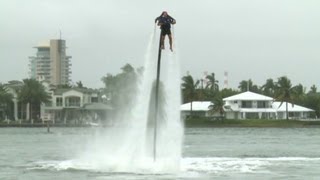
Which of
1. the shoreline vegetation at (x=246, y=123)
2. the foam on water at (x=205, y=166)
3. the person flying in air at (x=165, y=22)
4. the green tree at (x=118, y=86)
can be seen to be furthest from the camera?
the shoreline vegetation at (x=246, y=123)

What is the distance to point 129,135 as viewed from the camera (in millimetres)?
48188

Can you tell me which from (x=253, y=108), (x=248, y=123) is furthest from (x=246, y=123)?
(x=253, y=108)

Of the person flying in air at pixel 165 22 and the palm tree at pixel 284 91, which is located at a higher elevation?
the palm tree at pixel 284 91

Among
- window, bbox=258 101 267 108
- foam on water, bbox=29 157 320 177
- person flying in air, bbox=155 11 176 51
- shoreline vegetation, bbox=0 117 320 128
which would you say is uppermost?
window, bbox=258 101 267 108

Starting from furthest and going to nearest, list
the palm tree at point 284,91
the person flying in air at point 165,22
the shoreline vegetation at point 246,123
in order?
the palm tree at point 284,91, the shoreline vegetation at point 246,123, the person flying in air at point 165,22

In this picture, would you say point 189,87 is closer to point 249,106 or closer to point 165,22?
point 249,106

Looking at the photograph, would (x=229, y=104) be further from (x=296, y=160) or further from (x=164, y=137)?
(x=164, y=137)

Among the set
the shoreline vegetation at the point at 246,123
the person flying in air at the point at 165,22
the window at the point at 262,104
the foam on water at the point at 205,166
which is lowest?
the foam on water at the point at 205,166

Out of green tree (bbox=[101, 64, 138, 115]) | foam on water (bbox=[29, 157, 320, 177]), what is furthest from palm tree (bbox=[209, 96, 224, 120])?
foam on water (bbox=[29, 157, 320, 177])

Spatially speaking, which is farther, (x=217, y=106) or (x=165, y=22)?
(x=217, y=106)

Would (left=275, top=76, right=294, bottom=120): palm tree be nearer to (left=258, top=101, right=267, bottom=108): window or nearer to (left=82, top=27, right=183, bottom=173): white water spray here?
(left=258, top=101, right=267, bottom=108): window

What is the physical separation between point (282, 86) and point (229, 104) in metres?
13.9

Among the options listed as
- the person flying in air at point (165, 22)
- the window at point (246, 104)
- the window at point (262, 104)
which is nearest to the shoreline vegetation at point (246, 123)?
the window at point (246, 104)

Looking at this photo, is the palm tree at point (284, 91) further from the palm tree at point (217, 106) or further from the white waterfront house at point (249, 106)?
the palm tree at point (217, 106)
